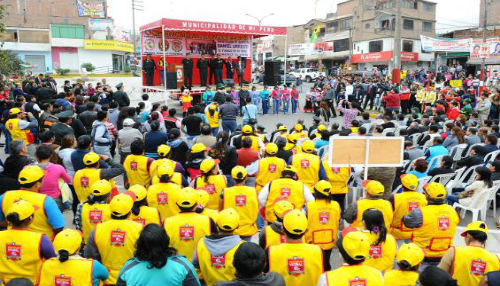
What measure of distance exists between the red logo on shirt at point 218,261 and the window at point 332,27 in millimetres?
53141

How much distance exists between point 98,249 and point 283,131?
17.7 feet

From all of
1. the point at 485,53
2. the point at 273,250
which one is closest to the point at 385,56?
the point at 485,53

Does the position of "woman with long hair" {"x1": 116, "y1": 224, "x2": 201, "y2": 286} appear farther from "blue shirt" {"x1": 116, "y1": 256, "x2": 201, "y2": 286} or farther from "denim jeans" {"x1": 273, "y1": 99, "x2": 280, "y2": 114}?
"denim jeans" {"x1": 273, "y1": 99, "x2": 280, "y2": 114}

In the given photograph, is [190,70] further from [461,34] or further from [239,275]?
[461,34]

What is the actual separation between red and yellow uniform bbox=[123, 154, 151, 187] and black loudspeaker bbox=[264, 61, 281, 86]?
16.5 metres

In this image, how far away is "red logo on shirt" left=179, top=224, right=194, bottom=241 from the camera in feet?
11.0

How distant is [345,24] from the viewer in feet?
167

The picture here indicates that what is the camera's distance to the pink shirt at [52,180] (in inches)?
177

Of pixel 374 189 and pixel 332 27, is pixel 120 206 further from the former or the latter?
pixel 332 27

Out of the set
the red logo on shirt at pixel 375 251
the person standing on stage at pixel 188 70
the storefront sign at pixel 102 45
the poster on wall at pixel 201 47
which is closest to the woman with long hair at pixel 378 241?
the red logo on shirt at pixel 375 251

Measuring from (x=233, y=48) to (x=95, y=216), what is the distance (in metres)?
18.8

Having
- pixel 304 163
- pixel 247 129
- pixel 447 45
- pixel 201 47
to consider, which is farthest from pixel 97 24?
pixel 304 163

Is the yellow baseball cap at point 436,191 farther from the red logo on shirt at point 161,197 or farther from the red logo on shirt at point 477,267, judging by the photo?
the red logo on shirt at point 161,197

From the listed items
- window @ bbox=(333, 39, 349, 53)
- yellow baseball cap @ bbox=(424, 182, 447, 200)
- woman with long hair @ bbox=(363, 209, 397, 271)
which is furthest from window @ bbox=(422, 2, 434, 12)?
woman with long hair @ bbox=(363, 209, 397, 271)
